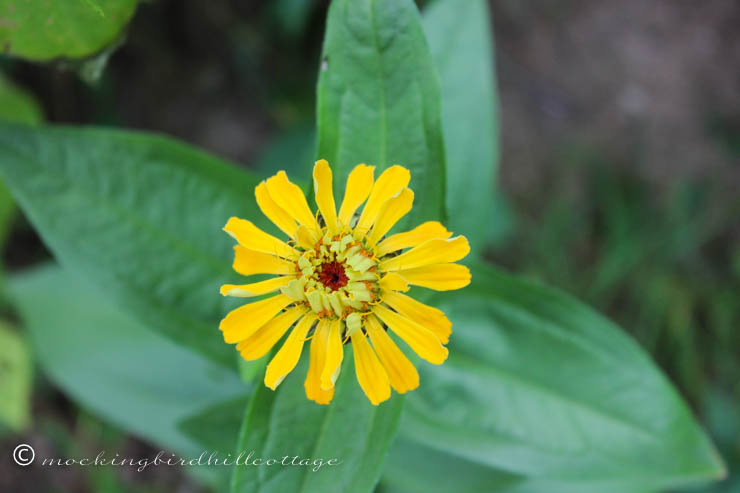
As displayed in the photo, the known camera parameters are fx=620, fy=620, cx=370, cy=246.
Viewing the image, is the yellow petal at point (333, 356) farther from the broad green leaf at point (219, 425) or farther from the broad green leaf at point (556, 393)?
the broad green leaf at point (219, 425)

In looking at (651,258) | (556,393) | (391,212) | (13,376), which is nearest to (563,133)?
(651,258)

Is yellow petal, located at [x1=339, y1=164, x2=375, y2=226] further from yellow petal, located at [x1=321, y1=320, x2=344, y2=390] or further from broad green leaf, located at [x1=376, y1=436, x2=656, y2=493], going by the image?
broad green leaf, located at [x1=376, y1=436, x2=656, y2=493]

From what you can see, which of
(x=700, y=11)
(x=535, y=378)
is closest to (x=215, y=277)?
(x=535, y=378)

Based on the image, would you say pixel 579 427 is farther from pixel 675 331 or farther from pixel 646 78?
pixel 646 78

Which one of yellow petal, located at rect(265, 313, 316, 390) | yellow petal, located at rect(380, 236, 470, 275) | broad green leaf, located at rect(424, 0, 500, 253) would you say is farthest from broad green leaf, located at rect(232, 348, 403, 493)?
broad green leaf, located at rect(424, 0, 500, 253)

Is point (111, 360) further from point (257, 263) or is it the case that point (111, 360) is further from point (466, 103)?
point (466, 103)

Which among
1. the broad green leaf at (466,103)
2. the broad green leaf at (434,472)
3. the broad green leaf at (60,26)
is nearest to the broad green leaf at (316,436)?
the broad green leaf at (434,472)
